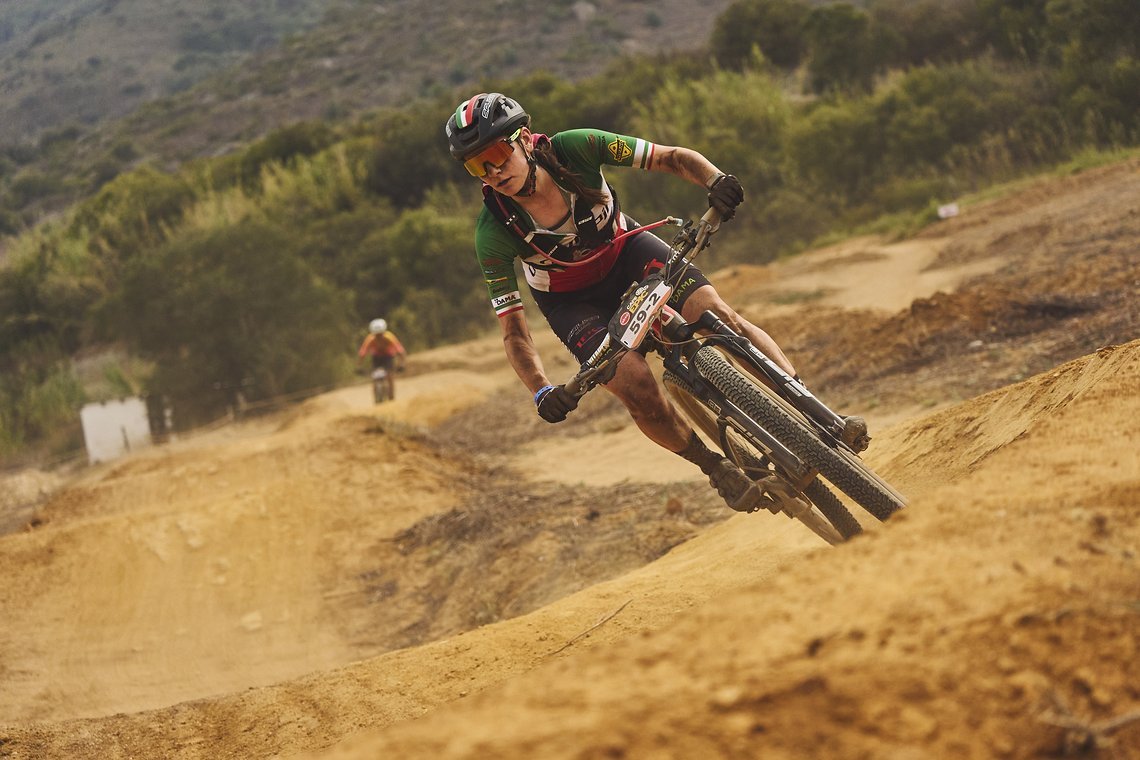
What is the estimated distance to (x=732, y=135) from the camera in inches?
1292

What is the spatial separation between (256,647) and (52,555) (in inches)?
126

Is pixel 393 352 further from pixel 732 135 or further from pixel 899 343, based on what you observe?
pixel 732 135

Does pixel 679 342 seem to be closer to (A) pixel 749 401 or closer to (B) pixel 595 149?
(A) pixel 749 401

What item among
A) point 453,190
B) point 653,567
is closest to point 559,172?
point 653,567

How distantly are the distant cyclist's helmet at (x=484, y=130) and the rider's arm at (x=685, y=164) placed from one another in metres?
0.70

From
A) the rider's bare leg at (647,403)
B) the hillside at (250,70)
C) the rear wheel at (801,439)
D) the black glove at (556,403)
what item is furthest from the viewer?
the hillside at (250,70)

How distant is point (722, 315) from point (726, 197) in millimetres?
634

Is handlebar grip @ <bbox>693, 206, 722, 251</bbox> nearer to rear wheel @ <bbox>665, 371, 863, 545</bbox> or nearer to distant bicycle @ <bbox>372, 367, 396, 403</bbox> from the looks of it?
rear wheel @ <bbox>665, 371, 863, 545</bbox>

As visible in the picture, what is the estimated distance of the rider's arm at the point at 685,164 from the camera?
5.25 m

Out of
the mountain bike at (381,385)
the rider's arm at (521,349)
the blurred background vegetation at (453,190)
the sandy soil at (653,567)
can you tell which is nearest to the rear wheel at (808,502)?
the sandy soil at (653,567)

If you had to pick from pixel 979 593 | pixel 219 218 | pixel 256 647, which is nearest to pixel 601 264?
pixel 979 593

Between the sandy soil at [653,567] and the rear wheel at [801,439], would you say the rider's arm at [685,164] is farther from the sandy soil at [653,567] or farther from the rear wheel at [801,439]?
the sandy soil at [653,567]

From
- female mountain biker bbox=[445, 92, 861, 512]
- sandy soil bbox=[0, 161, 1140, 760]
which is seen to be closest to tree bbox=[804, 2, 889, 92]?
sandy soil bbox=[0, 161, 1140, 760]

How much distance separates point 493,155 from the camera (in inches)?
199
